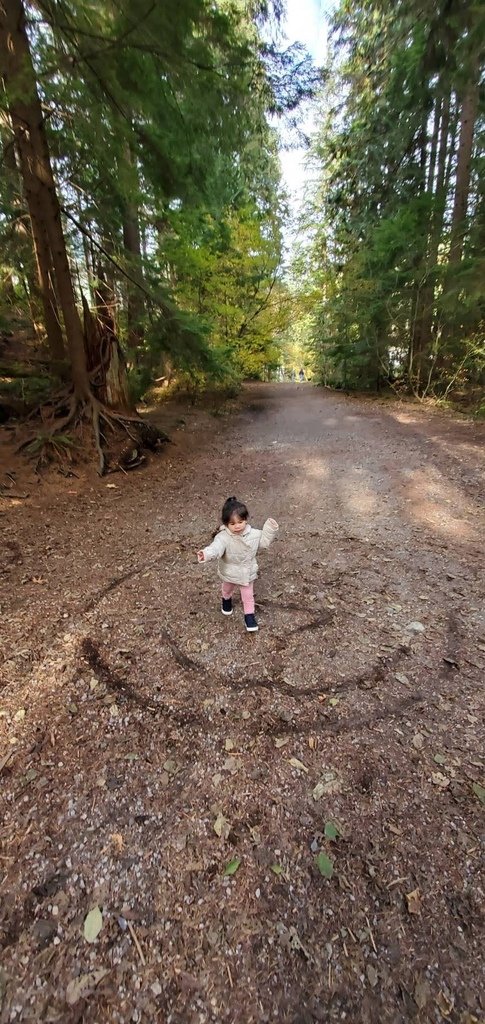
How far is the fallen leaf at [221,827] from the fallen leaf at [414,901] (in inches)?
30.0

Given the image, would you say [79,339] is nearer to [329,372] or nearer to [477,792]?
[477,792]

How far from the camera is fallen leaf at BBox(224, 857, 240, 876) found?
171 centimetres

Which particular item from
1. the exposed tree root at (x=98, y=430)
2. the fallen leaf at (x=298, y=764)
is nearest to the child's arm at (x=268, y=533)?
the fallen leaf at (x=298, y=764)

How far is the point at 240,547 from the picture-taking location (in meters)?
2.99

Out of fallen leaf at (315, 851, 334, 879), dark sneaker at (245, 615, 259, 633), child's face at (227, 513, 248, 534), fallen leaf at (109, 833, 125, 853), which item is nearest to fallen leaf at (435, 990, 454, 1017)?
fallen leaf at (315, 851, 334, 879)

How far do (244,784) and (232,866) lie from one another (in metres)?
0.35

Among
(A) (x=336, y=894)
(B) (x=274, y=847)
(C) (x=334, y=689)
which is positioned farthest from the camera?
(C) (x=334, y=689)

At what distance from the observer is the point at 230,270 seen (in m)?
11.1

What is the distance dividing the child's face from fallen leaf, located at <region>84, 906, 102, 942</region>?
2003mm

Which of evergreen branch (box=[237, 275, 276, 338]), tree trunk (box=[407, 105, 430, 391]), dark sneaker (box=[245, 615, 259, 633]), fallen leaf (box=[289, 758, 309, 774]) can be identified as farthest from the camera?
evergreen branch (box=[237, 275, 276, 338])

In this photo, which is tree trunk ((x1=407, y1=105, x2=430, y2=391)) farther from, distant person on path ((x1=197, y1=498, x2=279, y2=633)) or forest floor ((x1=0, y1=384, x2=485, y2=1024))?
distant person on path ((x1=197, y1=498, x2=279, y2=633))

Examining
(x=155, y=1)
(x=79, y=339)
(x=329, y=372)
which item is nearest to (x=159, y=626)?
(x=79, y=339)

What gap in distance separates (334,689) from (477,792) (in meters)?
0.85

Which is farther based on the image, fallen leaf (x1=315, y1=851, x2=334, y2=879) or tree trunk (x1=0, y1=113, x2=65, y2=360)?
tree trunk (x1=0, y1=113, x2=65, y2=360)
